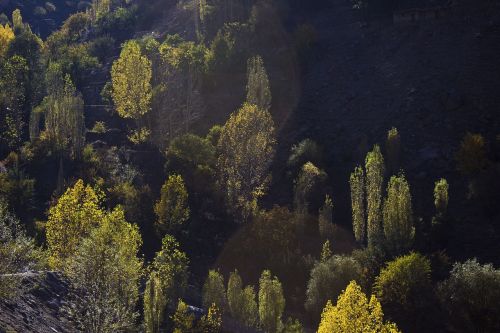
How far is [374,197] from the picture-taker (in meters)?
44.5

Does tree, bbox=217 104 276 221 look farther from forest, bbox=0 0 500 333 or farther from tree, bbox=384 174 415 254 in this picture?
→ tree, bbox=384 174 415 254

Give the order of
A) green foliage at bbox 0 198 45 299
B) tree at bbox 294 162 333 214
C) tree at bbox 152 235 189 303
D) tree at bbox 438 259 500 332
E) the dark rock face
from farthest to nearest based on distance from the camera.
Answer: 1. tree at bbox 294 162 333 214
2. tree at bbox 152 235 189 303
3. tree at bbox 438 259 500 332
4. green foliage at bbox 0 198 45 299
5. the dark rock face

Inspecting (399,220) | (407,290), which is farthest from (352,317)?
(399,220)

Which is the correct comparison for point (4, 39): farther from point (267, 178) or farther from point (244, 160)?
point (267, 178)

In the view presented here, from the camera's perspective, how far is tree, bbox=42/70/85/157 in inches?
2394

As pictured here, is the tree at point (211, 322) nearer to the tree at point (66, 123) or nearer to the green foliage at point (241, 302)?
the green foliage at point (241, 302)

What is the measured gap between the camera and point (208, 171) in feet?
176

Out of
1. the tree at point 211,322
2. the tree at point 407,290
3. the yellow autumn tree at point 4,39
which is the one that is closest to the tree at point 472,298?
the tree at point 407,290

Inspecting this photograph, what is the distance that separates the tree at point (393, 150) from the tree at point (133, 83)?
25.8m

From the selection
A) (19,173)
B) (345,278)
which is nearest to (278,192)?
(345,278)

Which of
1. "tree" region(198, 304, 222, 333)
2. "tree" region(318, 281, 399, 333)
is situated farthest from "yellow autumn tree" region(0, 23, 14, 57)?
"tree" region(318, 281, 399, 333)

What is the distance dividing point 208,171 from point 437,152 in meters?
21.1

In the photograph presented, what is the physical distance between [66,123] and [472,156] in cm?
4171

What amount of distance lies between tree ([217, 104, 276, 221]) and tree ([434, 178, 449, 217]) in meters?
15.6
